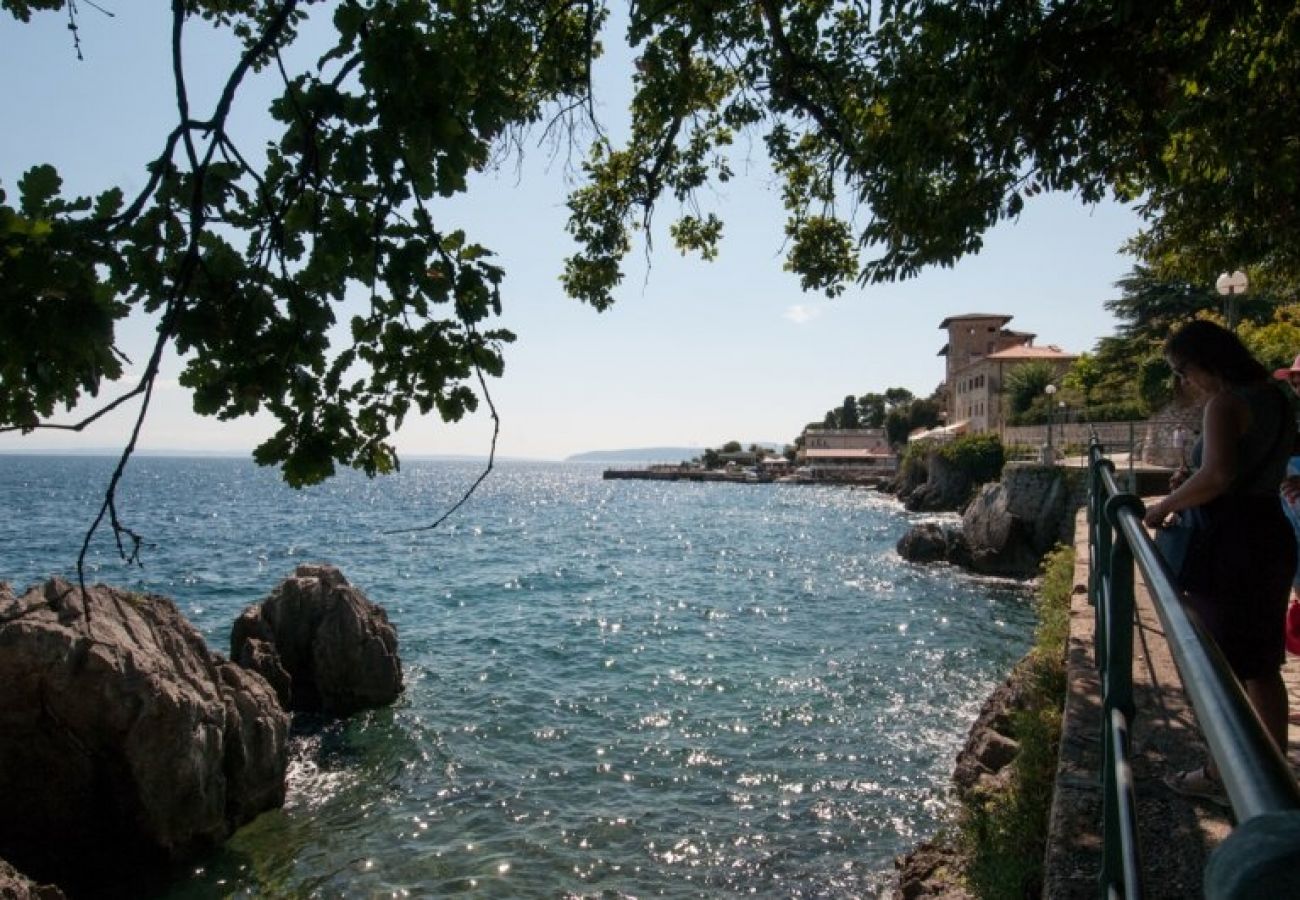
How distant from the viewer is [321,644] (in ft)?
42.5

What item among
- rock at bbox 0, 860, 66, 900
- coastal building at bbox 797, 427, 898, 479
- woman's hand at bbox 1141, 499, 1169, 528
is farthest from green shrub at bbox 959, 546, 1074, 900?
coastal building at bbox 797, 427, 898, 479

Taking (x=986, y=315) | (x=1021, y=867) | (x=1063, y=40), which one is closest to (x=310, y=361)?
(x=1021, y=867)

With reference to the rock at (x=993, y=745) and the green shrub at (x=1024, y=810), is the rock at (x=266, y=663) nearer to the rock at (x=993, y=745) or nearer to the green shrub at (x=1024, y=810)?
the rock at (x=993, y=745)

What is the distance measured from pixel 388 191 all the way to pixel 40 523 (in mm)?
60297

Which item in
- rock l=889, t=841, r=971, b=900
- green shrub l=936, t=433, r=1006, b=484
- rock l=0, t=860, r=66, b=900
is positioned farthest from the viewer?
green shrub l=936, t=433, r=1006, b=484

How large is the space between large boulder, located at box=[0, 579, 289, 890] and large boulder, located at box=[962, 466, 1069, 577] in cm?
2492

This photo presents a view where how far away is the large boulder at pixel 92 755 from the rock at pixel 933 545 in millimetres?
26560

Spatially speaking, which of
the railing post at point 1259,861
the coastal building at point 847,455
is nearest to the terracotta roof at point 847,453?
the coastal building at point 847,455

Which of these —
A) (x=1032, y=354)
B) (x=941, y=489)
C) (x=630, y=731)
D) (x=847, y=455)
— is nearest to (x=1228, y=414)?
(x=630, y=731)

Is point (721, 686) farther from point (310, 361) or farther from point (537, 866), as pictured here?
point (310, 361)

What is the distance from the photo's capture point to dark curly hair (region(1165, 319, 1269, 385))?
3.57 metres

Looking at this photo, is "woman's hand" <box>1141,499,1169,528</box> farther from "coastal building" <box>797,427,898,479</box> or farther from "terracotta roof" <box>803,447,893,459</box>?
"terracotta roof" <box>803,447,893,459</box>

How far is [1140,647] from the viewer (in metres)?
5.80

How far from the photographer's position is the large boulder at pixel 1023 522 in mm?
26328
